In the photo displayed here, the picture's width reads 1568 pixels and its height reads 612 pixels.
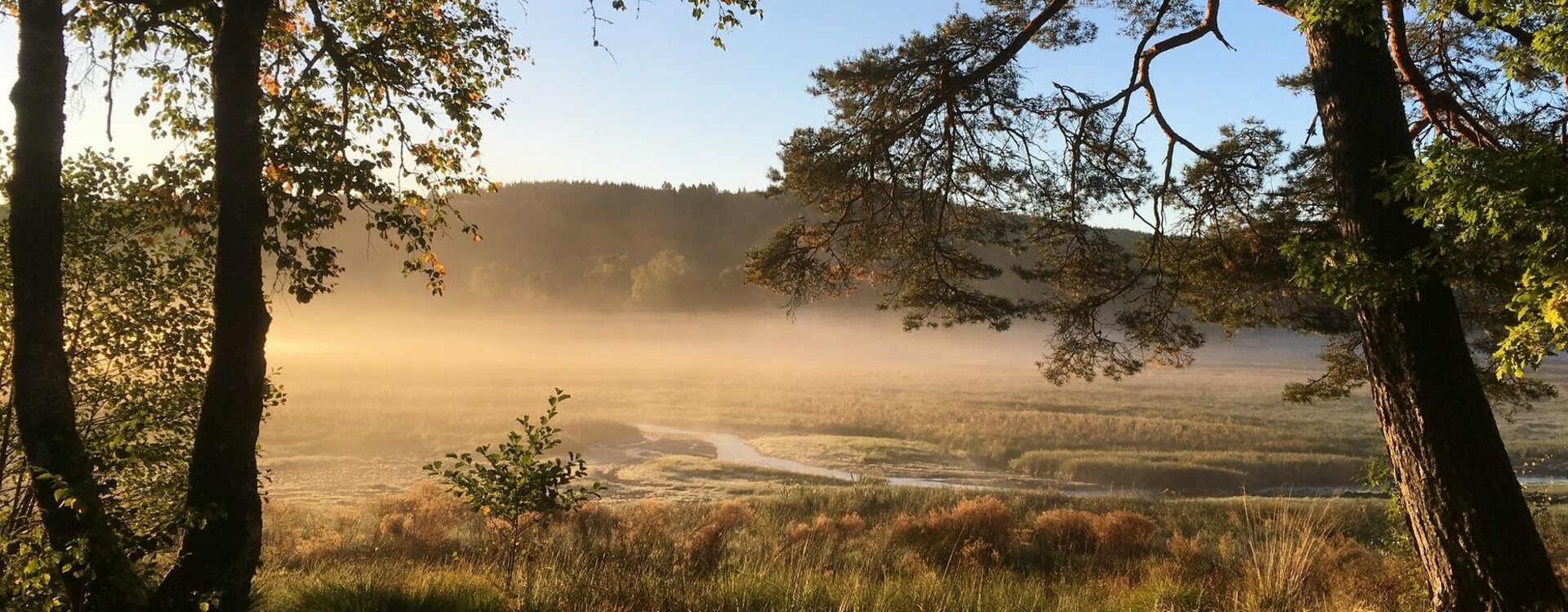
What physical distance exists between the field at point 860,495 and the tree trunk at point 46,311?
1.69 m

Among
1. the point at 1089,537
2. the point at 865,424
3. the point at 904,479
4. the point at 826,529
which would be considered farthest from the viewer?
the point at 865,424

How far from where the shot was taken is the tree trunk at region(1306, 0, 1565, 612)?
18.3 feet

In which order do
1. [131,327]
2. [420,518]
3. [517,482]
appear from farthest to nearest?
[420,518] < [131,327] < [517,482]

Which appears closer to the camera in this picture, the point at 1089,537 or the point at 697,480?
the point at 1089,537

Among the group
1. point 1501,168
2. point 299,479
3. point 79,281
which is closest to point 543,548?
point 79,281

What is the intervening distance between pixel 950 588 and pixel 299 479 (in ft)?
118

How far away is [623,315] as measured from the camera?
199000 mm

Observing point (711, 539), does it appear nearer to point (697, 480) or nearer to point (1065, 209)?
point (1065, 209)

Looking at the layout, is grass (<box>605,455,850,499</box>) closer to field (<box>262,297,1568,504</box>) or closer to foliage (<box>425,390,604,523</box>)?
field (<box>262,297,1568,504</box>)

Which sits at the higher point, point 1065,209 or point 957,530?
point 1065,209

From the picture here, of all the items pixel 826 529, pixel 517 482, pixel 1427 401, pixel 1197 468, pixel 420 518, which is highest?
pixel 1427 401

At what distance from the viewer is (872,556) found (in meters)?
11.4

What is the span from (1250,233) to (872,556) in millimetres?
7166

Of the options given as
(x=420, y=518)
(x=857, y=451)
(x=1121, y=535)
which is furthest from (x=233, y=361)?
(x=857, y=451)
